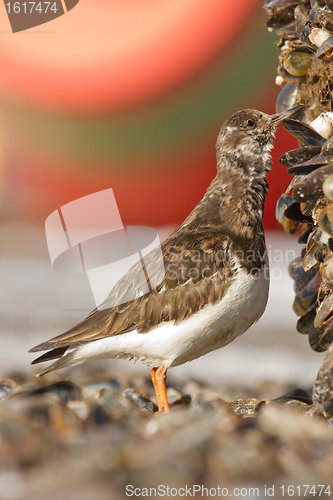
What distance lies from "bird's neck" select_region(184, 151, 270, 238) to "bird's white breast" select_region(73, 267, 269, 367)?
0.17 meters

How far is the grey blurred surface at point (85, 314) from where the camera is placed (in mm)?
2197

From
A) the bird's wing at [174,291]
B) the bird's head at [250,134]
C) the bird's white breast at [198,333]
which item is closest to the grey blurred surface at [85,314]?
the bird's white breast at [198,333]

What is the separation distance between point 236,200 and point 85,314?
1379mm

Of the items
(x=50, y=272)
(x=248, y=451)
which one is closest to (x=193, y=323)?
(x=248, y=451)

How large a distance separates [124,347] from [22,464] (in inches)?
29.2

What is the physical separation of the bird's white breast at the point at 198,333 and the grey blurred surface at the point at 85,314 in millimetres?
773

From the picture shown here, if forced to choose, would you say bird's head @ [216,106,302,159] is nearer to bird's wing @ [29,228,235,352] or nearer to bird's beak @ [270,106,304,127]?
bird's beak @ [270,106,304,127]

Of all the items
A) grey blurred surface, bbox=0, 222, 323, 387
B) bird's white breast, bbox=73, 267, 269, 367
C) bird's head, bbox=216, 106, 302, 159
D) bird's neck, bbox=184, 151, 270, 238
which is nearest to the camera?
bird's white breast, bbox=73, 267, 269, 367

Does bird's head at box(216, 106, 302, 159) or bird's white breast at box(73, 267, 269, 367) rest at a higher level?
bird's head at box(216, 106, 302, 159)

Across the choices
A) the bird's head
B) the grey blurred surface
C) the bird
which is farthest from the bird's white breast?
the grey blurred surface

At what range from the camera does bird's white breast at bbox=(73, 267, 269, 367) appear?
1.30 meters

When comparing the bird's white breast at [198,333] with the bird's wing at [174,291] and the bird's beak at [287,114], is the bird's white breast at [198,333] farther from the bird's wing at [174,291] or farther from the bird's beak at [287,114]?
the bird's beak at [287,114]

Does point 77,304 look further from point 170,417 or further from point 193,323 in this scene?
point 170,417

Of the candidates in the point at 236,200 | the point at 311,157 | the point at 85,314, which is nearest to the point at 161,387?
the point at 236,200
